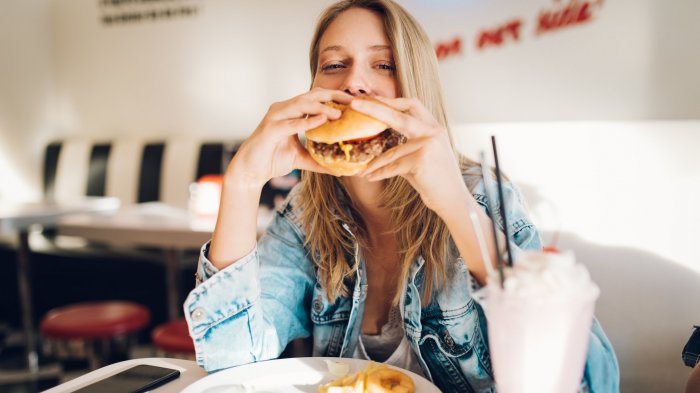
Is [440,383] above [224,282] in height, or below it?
below

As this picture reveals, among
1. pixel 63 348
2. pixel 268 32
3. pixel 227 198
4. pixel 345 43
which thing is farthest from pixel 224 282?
pixel 268 32

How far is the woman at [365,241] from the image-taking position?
97 cm

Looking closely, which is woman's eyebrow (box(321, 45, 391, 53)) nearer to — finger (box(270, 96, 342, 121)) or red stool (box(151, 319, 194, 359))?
finger (box(270, 96, 342, 121))

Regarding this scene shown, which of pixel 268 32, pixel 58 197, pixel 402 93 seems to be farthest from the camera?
pixel 58 197

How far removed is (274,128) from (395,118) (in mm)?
→ 274

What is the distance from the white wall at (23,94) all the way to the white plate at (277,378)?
15.8 feet

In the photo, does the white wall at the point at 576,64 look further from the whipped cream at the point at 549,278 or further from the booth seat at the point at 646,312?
the whipped cream at the point at 549,278

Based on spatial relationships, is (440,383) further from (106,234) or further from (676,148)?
(106,234)

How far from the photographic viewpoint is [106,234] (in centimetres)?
278

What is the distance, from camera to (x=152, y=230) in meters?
2.62

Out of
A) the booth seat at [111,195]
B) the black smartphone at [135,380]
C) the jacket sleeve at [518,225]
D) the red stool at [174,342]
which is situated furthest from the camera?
the booth seat at [111,195]

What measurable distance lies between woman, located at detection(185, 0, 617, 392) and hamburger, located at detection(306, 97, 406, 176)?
0.13 feet

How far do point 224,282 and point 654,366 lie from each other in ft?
3.73

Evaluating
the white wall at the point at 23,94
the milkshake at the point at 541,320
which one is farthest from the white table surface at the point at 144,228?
the white wall at the point at 23,94
